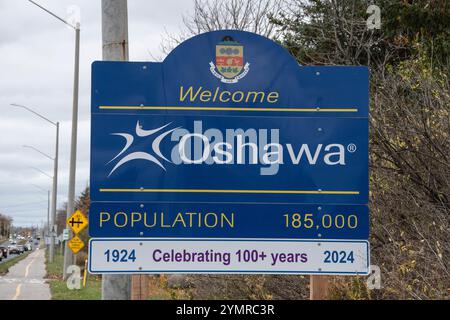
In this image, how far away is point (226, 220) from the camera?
509 centimetres

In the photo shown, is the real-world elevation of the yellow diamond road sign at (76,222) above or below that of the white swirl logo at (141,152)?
below

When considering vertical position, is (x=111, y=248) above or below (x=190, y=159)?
below

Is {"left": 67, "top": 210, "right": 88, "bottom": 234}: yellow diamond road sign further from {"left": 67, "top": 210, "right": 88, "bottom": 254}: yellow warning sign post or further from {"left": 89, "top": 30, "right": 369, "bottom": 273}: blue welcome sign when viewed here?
{"left": 89, "top": 30, "right": 369, "bottom": 273}: blue welcome sign

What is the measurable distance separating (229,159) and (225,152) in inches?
2.3

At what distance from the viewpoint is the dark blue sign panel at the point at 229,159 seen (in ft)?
16.6

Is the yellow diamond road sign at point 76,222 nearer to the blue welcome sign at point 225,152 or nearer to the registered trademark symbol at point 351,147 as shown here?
the blue welcome sign at point 225,152

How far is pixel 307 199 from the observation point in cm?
509

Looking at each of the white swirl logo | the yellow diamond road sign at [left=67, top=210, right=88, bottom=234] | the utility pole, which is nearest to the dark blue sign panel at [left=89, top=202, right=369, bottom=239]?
the white swirl logo

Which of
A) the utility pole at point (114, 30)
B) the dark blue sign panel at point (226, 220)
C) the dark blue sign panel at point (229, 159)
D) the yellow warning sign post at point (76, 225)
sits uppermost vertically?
the utility pole at point (114, 30)

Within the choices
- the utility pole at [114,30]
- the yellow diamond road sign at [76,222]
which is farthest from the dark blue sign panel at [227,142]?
the yellow diamond road sign at [76,222]

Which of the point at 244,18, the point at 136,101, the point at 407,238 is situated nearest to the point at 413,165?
the point at 407,238

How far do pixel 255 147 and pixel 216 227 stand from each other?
623mm
